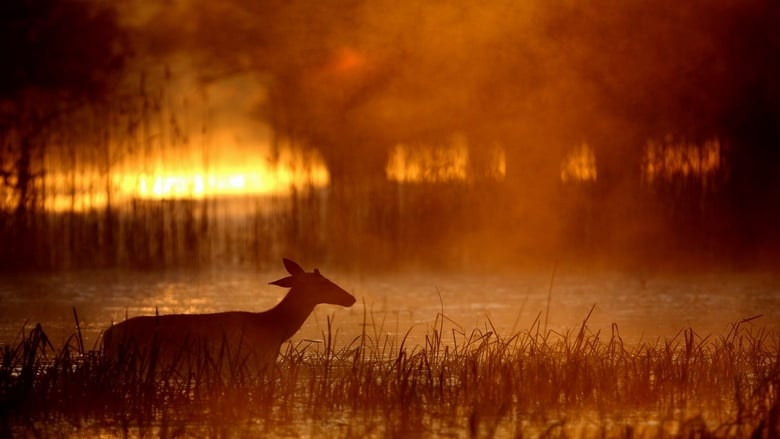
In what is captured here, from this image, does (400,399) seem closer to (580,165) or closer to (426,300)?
(426,300)

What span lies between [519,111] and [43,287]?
26.7ft

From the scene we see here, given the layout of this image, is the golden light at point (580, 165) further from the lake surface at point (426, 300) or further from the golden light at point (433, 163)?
the lake surface at point (426, 300)

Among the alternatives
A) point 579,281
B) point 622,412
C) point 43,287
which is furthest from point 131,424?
point 579,281

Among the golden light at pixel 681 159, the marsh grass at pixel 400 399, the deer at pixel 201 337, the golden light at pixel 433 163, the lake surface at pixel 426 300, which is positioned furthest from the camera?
the golden light at pixel 433 163

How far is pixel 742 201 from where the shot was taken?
61.2ft

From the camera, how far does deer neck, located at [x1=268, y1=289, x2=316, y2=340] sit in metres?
7.98

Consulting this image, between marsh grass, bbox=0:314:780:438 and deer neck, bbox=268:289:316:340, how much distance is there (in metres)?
0.26

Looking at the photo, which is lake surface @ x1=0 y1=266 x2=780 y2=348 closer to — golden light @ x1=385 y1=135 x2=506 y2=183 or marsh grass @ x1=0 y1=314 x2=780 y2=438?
golden light @ x1=385 y1=135 x2=506 y2=183

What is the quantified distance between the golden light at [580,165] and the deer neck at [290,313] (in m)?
11.6

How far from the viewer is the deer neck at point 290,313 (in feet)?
26.2

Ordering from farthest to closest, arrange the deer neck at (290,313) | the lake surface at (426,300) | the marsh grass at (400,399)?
the lake surface at (426,300) < the deer neck at (290,313) < the marsh grass at (400,399)

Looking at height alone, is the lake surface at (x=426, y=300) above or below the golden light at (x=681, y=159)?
below

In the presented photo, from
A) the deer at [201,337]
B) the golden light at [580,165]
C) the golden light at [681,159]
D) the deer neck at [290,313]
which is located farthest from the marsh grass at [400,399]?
the golden light at [580,165]

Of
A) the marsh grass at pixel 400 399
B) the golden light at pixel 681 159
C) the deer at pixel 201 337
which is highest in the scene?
the golden light at pixel 681 159
